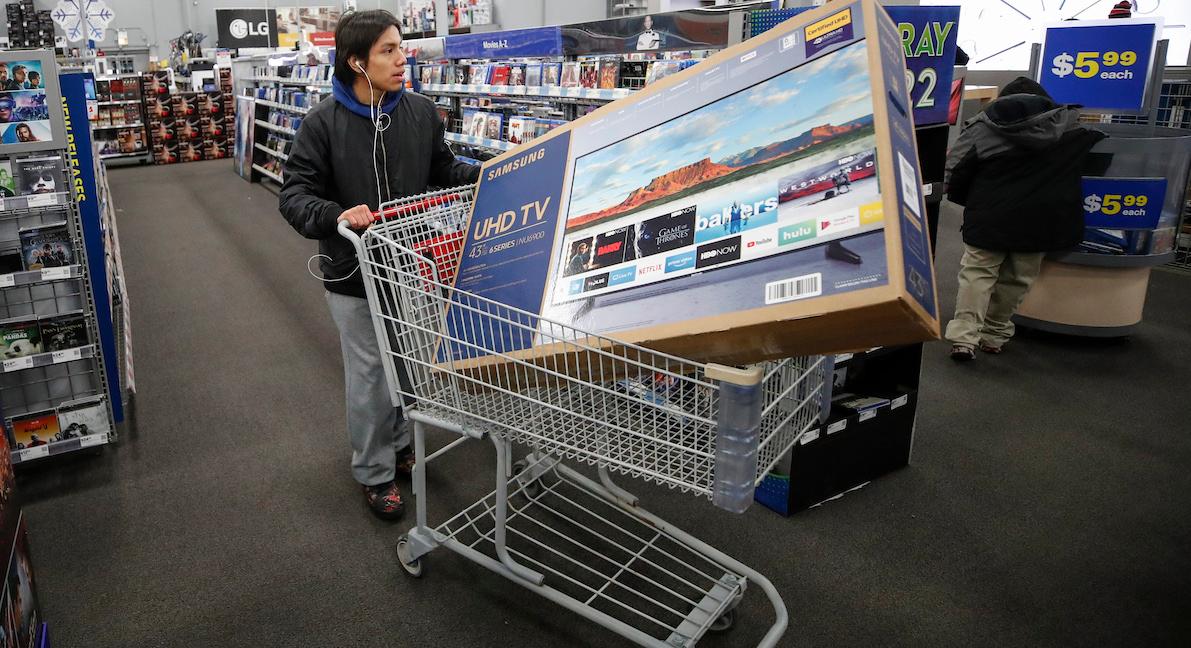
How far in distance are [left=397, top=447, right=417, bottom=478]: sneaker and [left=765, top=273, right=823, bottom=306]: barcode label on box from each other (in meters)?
2.17

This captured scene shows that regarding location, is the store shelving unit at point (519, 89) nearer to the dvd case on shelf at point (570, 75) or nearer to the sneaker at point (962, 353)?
the dvd case on shelf at point (570, 75)

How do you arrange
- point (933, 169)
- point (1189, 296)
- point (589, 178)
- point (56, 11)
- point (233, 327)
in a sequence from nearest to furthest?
1. point (589, 178)
2. point (933, 169)
3. point (233, 327)
4. point (1189, 296)
5. point (56, 11)

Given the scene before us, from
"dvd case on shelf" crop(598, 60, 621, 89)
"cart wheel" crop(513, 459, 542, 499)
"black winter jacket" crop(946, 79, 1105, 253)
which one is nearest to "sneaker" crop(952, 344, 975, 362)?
"black winter jacket" crop(946, 79, 1105, 253)

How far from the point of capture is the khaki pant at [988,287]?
4.35 metres

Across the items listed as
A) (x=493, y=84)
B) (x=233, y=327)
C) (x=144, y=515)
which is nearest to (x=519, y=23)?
(x=493, y=84)

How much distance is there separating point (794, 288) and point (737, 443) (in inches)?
13.8

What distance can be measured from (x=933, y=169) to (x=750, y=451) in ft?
5.82

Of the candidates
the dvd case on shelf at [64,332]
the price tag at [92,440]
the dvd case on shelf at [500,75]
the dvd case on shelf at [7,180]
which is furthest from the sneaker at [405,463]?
the dvd case on shelf at [500,75]

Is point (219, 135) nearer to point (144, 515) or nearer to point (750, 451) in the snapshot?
point (144, 515)

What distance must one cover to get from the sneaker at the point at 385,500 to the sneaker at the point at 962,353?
3.04 meters

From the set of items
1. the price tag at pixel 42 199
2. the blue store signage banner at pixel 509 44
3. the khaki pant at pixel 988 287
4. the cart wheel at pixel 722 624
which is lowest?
the cart wheel at pixel 722 624

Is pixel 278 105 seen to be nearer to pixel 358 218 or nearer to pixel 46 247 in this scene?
pixel 46 247

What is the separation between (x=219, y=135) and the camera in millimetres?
13492

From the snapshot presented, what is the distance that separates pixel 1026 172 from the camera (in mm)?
4141
